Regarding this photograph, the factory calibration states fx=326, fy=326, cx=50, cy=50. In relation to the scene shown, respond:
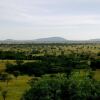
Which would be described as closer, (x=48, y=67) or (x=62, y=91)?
(x=62, y=91)

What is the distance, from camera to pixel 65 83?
57344 mm

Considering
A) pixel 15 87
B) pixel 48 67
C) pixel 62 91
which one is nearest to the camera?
pixel 62 91

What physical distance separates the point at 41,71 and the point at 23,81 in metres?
18.5

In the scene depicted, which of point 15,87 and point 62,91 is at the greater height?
point 62,91

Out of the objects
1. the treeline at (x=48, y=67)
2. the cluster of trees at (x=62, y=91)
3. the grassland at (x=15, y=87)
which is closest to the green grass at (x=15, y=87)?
the grassland at (x=15, y=87)

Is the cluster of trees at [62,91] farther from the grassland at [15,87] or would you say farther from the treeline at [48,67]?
the treeline at [48,67]

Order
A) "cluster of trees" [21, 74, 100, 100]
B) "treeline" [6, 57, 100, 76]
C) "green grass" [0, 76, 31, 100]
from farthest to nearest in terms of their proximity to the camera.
Answer: "treeline" [6, 57, 100, 76]
"green grass" [0, 76, 31, 100]
"cluster of trees" [21, 74, 100, 100]

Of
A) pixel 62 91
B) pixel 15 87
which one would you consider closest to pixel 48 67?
pixel 15 87

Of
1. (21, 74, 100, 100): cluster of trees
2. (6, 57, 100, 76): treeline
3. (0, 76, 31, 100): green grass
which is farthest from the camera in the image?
(6, 57, 100, 76): treeline

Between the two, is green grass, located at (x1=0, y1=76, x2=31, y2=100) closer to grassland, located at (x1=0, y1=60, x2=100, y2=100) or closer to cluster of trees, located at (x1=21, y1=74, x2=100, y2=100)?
grassland, located at (x1=0, y1=60, x2=100, y2=100)

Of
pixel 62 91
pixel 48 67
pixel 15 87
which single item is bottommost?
pixel 15 87

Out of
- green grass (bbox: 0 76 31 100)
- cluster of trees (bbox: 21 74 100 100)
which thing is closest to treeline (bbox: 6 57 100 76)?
green grass (bbox: 0 76 31 100)

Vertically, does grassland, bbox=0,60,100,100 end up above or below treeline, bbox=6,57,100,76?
below

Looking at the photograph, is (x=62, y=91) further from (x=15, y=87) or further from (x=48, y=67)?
(x=48, y=67)
